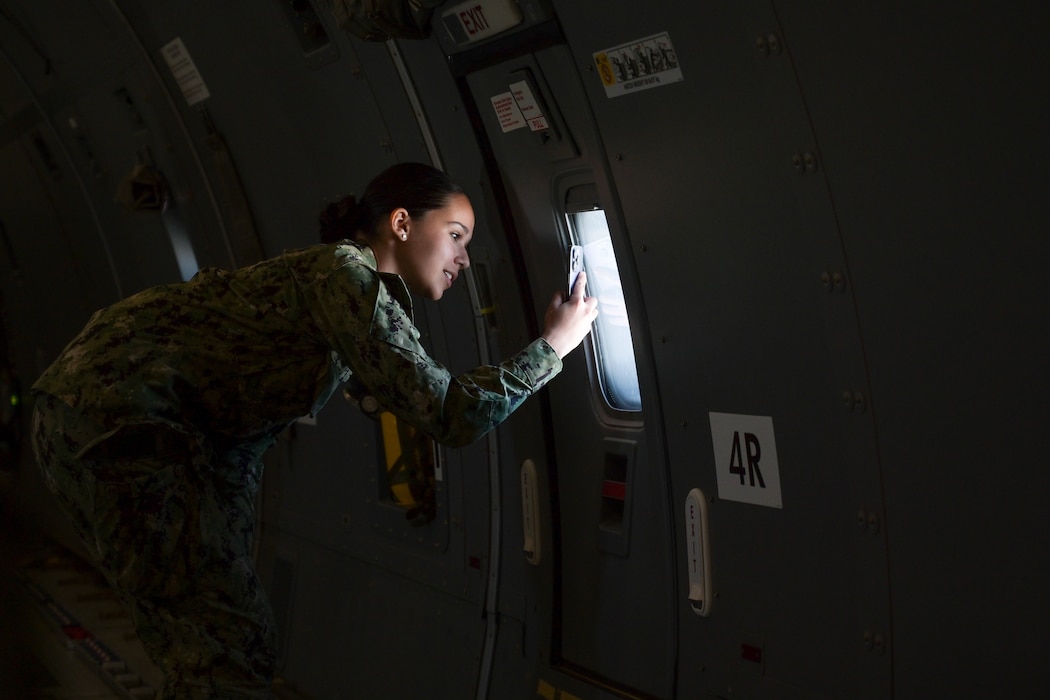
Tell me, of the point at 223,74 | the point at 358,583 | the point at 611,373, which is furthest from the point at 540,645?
the point at 223,74

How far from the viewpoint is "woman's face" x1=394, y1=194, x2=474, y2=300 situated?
3039 mm

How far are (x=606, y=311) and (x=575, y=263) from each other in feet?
0.55

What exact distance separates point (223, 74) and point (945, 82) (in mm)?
3305

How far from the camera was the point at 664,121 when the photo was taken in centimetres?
277

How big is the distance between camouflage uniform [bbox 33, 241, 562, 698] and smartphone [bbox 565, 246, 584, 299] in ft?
1.50

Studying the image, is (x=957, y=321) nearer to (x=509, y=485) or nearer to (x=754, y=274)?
(x=754, y=274)

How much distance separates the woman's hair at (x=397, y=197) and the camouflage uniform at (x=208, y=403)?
5.7 inches

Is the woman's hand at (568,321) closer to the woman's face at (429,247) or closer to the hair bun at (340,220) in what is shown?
the woman's face at (429,247)

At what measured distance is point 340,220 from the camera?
311cm

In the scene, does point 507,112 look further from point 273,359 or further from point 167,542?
point 167,542

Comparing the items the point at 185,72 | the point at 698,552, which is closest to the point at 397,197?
the point at 698,552

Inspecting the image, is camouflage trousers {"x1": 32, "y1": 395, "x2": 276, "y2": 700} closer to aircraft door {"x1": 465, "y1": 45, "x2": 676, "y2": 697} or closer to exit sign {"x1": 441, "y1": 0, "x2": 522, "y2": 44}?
aircraft door {"x1": 465, "y1": 45, "x2": 676, "y2": 697}

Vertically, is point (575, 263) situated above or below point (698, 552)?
above

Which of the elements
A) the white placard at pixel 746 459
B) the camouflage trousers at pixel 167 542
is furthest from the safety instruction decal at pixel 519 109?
the camouflage trousers at pixel 167 542
